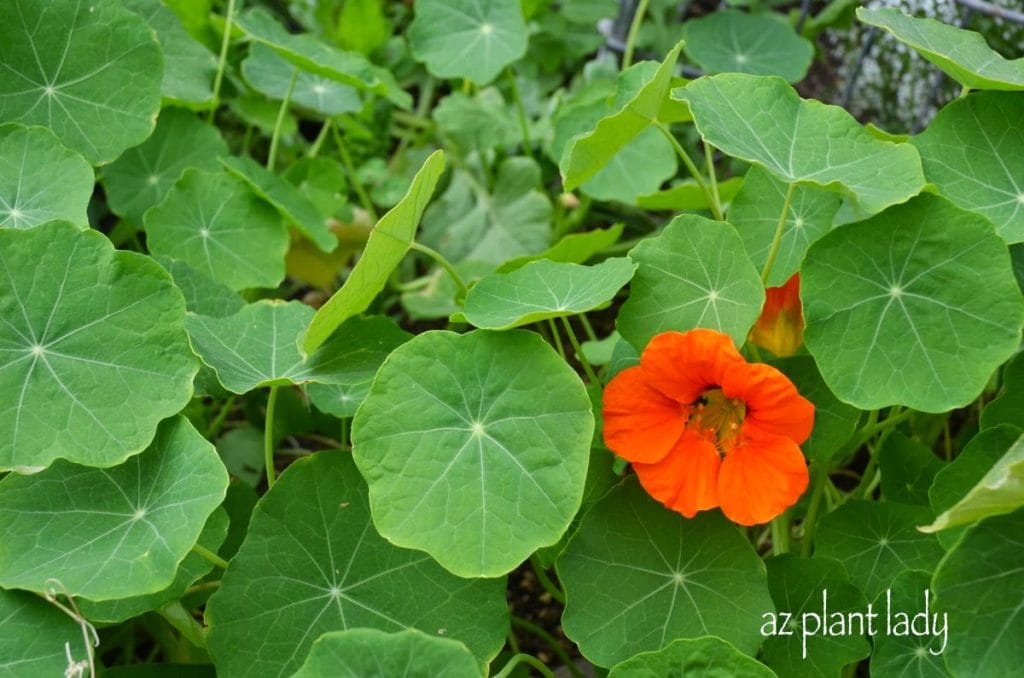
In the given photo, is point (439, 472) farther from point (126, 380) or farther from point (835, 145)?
point (835, 145)

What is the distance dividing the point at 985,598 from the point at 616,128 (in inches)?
24.7

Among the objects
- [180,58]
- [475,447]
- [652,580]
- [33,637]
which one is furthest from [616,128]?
[180,58]

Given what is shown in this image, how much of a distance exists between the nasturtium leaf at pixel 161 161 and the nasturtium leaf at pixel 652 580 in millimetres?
975

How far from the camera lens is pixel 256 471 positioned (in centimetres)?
163

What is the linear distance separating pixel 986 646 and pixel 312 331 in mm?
744

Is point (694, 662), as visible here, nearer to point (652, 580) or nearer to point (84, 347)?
point (652, 580)

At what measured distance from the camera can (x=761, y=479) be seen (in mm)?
1082

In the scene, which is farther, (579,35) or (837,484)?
(579,35)

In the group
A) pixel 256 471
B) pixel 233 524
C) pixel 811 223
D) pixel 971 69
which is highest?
pixel 971 69

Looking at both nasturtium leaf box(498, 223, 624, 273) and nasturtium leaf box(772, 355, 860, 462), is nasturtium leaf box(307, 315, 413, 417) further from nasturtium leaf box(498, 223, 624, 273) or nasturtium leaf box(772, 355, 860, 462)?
nasturtium leaf box(772, 355, 860, 462)

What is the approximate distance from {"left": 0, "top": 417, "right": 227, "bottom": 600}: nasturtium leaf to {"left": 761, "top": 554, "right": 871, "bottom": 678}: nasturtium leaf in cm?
63

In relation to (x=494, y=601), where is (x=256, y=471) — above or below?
below

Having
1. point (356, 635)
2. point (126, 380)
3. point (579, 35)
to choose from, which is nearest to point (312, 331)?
point (126, 380)

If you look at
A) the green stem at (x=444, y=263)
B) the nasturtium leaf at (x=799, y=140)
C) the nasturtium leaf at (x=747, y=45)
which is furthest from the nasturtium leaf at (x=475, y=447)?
the nasturtium leaf at (x=747, y=45)
